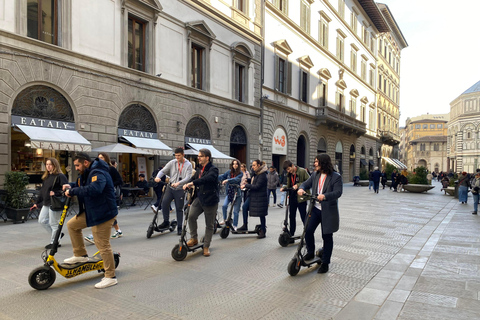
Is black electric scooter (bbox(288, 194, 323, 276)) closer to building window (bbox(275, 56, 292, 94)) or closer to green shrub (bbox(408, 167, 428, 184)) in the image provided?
building window (bbox(275, 56, 292, 94))

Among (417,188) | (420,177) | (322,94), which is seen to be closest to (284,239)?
(417,188)

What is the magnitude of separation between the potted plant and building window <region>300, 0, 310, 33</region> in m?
24.0

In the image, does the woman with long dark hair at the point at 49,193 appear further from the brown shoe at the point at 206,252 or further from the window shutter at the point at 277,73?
the window shutter at the point at 277,73

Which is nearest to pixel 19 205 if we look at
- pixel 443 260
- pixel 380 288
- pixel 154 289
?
pixel 154 289

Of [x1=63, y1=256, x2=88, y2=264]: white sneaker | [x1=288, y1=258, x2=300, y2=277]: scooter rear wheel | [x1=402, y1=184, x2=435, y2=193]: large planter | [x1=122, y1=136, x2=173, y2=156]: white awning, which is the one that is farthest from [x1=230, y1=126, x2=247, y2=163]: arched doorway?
[x1=63, y1=256, x2=88, y2=264]: white sneaker

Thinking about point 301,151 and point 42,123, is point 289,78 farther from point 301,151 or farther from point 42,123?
point 42,123

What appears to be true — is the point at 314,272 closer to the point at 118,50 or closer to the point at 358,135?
the point at 118,50

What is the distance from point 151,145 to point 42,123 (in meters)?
4.19

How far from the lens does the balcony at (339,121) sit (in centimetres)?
3109

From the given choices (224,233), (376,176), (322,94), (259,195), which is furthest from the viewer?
(322,94)

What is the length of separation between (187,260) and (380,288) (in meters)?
2.97

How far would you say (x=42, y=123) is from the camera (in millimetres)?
11789

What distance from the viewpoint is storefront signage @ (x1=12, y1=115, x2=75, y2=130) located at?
1120 cm

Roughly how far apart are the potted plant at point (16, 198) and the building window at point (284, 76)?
62.2 ft
